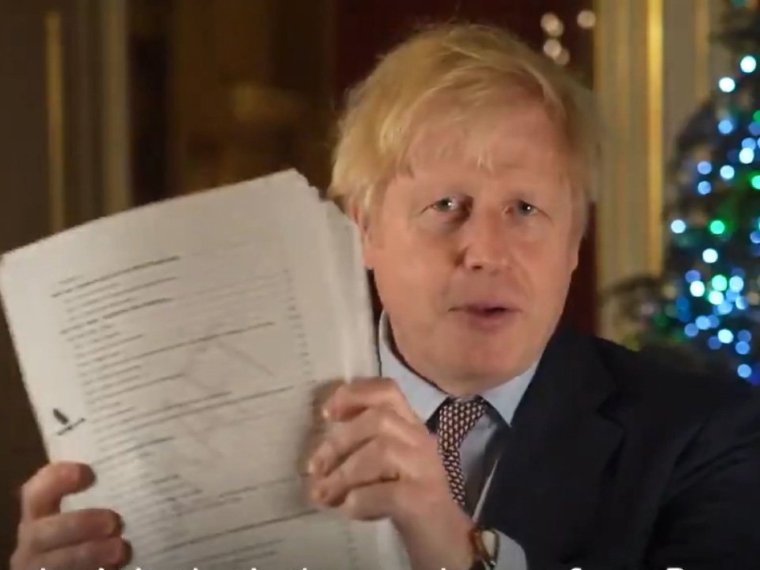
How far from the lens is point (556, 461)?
1058mm

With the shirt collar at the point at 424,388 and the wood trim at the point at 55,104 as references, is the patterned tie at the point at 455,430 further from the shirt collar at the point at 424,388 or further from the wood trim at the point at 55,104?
the wood trim at the point at 55,104

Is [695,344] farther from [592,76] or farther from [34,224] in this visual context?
[34,224]

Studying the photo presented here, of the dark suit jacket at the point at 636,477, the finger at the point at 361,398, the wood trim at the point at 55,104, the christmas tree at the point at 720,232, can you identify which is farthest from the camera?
the wood trim at the point at 55,104

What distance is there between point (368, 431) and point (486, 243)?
0.28 m

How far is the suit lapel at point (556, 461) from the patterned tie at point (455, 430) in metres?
0.04

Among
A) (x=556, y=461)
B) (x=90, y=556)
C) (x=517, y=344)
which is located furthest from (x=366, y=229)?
(x=90, y=556)

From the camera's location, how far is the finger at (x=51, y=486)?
872mm

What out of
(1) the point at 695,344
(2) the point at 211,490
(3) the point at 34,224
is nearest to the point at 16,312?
(2) the point at 211,490

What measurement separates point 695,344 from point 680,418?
51cm

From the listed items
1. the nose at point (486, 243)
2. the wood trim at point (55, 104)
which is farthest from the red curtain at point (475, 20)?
the nose at point (486, 243)

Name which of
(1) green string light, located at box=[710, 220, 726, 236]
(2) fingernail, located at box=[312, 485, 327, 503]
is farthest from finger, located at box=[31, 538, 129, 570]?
(1) green string light, located at box=[710, 220, 726, 236]

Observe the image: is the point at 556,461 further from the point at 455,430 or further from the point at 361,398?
the point at 361,398

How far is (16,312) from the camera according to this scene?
891mm

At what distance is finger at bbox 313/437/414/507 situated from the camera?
0.83 m
